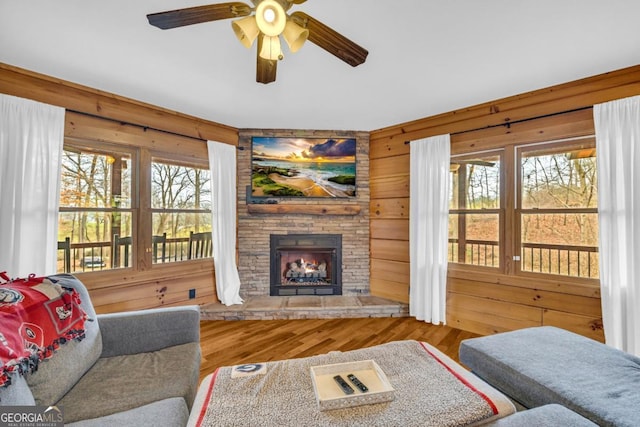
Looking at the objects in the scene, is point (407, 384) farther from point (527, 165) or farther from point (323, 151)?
point (323, 151)

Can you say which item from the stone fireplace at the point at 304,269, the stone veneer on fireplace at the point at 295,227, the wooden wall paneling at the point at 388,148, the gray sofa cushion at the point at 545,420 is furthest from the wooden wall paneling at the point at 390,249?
the gray sofa cushion at the point at 545,420

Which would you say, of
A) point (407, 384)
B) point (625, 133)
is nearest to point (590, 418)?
point (407, 384)

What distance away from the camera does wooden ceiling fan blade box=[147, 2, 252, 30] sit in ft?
4.26

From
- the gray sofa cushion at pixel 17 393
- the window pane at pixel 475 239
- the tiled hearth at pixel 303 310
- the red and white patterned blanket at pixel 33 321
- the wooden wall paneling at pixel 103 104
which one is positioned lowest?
the tiled hearth at pixel 303 310

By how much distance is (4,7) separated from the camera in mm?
1638

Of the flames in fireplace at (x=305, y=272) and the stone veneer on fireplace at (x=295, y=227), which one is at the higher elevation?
the stone veneer on fireplace at (x=295, y=227)

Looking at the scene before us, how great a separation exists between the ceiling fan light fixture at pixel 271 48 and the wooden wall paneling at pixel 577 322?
3226mm

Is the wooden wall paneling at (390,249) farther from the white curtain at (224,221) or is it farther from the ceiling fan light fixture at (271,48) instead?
the ceiling fan light fixture at (271,48)

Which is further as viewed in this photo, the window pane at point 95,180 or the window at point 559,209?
the window pane at point 95,180

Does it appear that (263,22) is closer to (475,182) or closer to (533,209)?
(475,182)

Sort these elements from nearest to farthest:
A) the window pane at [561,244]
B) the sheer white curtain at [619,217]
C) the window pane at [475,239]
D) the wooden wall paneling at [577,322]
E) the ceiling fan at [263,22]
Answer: the ceiling fan at [263,22] < the sheer white curtain at [619,217] < the wooden wall paneling at [577,322] < the window pane at [561,244] < the window pane at [475,239]

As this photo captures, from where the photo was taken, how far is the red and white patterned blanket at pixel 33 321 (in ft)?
3.50

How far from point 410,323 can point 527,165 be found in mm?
2128

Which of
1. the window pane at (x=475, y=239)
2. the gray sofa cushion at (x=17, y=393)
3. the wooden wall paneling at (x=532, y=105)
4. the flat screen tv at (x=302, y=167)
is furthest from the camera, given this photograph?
the flat screen tv at (x=302, y=167)
